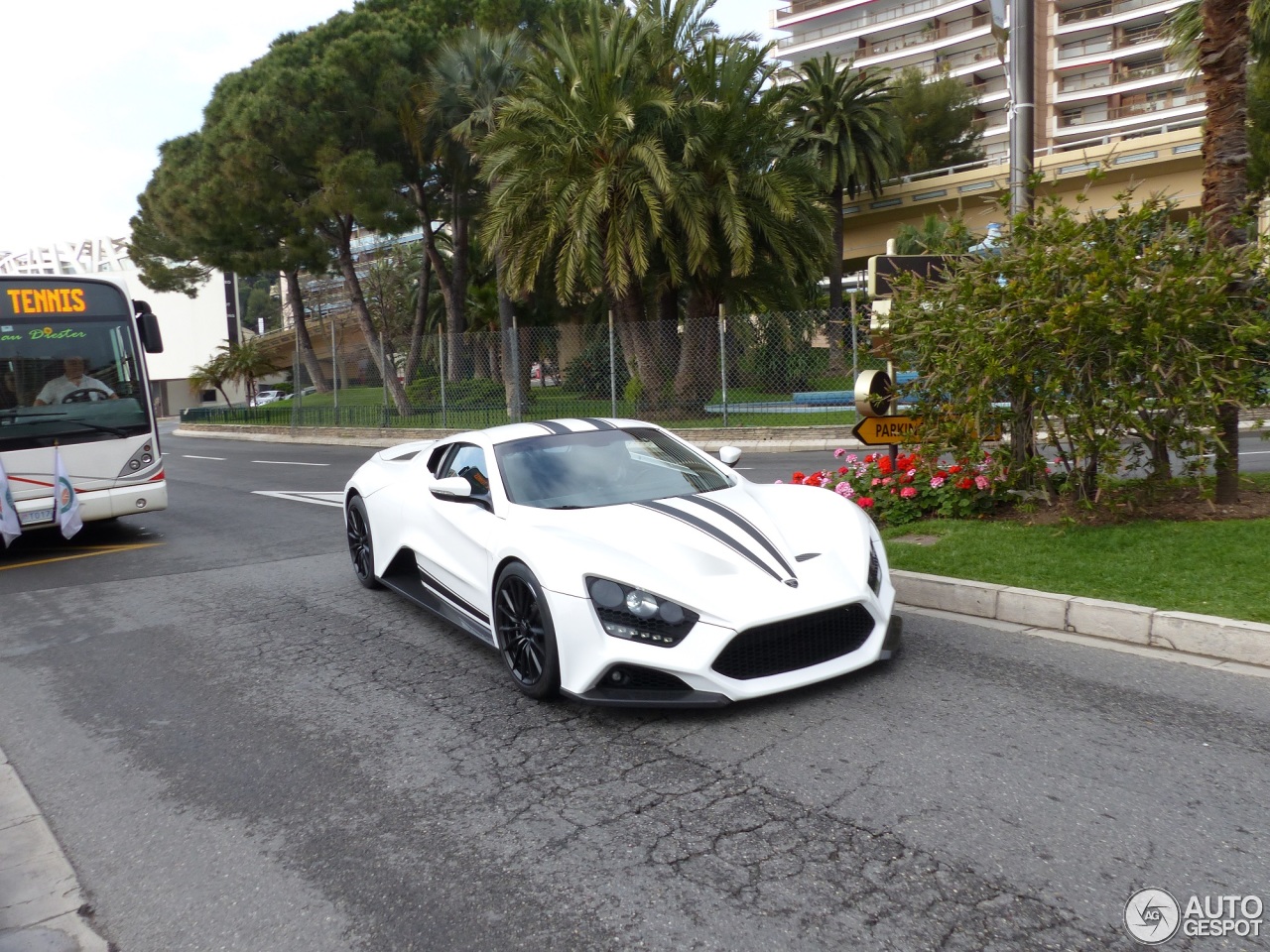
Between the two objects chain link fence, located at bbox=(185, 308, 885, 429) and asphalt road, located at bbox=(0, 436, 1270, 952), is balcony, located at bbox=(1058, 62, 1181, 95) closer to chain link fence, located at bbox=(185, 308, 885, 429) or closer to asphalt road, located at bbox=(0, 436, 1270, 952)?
chain link fence, located at bbox=(185, 308, 885, 429)

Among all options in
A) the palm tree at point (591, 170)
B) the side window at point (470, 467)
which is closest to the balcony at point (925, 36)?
the palm tree at point (591, 170)

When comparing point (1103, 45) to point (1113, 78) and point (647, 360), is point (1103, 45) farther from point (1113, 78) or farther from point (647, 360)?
point (647, 360)

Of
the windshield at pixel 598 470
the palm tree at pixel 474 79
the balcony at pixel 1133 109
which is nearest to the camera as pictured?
the windshield at pixel 598 470

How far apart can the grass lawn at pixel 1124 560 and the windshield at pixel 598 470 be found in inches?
71.6

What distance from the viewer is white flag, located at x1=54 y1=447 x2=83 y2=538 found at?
9.50 metres

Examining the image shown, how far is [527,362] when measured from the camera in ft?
69.8

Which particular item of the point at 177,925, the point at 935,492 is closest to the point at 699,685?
the point at 177,925

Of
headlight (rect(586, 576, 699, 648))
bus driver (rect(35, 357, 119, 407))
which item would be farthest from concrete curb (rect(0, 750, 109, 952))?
bus driver (rect(35, 357, 119, 407))

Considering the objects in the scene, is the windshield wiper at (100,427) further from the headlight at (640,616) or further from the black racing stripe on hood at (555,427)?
the headlight at (640,616)

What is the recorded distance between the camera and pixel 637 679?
4.32m

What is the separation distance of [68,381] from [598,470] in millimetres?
6837

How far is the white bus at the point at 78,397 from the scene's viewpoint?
9.43 metres

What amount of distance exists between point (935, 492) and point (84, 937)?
6.61m

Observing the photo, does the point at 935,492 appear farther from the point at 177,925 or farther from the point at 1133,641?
the point at 177,925
